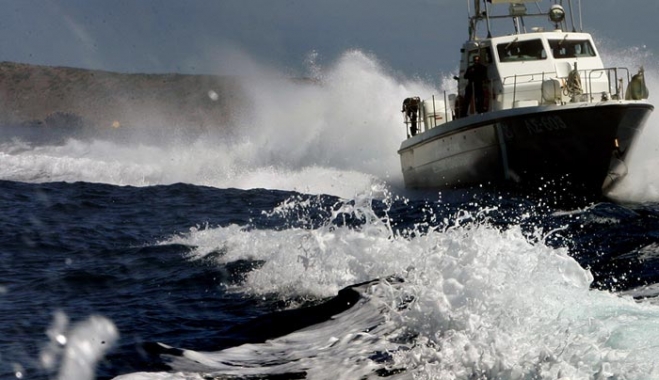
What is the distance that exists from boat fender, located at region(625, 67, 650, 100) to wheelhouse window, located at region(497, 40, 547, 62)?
6.34 ft

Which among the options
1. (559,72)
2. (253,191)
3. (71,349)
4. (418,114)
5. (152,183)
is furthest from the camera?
(152,183)

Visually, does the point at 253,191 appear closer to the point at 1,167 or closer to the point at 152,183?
the point at 152,183

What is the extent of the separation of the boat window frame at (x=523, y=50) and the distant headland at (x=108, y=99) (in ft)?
346

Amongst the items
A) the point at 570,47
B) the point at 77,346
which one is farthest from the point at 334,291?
the point at 570,47

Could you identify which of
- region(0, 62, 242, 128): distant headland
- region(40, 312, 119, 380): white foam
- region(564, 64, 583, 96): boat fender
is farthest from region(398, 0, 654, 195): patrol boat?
region(0, 62, 242, 128): distant headland

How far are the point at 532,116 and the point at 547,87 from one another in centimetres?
68

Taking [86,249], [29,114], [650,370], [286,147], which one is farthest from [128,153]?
[29,114]

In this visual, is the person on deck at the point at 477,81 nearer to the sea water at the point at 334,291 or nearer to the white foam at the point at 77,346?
the sea water at the point at 334,291

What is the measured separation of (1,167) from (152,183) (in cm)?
611

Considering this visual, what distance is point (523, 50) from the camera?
660 inches

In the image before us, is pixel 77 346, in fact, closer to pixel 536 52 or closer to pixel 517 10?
pixel 536 52

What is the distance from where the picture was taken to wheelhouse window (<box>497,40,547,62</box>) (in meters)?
16.6

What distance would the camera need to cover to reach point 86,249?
428 inches

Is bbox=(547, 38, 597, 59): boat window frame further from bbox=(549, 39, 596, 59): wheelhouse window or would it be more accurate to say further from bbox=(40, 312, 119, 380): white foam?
bbox=(40, 312, 119, 380): white foam
